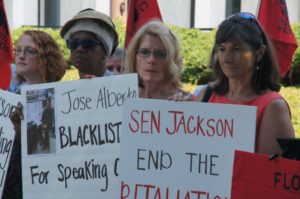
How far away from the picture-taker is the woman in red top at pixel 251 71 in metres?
3.93

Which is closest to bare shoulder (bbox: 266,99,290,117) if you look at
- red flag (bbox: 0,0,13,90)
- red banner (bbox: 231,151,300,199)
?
red banner (bbox: 231,151,300,199)

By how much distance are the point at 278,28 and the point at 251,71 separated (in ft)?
6.24

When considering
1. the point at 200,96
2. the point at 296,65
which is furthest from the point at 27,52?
the point at 296,65

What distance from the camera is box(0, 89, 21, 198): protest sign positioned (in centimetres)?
477

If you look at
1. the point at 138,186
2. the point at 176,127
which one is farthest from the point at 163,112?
Answer: the point at 138,186

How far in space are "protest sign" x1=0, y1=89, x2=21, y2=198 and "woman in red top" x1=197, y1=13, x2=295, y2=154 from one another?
125 cm

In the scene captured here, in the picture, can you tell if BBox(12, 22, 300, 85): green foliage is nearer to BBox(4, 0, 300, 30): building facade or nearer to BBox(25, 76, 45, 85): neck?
BBox(4, 0, 300, 30): building facade

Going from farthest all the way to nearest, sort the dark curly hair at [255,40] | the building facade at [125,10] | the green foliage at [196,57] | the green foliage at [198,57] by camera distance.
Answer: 1. the building facade at [125,10]
2. the green foliage at [196,57]
3. the green foliage at [198,57]
4. the dark curly hair at [255,40]

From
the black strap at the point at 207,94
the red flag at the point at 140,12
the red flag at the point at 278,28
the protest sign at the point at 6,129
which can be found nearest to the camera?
the black strap at the point at 207,94

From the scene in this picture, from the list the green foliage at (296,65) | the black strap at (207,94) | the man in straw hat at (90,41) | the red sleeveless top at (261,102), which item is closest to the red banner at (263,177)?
the red sleeveless top at (261,102)

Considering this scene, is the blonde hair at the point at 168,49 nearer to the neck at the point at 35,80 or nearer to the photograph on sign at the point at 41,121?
the photograph on sign at the point at 41,121

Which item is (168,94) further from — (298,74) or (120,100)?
(298,74)

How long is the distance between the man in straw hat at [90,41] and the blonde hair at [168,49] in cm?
31

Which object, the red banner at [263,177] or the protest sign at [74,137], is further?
the protest sign at [74,137]
